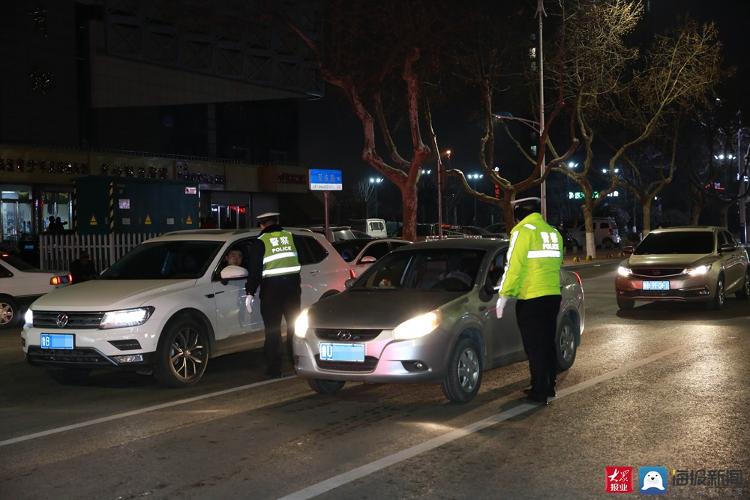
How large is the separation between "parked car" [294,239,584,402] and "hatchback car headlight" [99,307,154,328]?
69.0 inches

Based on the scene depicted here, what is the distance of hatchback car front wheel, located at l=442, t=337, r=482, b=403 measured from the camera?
7332 millimetres

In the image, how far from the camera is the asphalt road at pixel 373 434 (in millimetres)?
5301

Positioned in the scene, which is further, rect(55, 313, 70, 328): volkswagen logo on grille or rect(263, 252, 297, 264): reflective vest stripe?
rect(263, 252, 297, 264): reflective vest stripe

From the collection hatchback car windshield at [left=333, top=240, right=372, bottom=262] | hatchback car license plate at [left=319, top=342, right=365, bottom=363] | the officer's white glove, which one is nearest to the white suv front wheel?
hatchback car license plate at [left=319, top=342, right=365, bottom=363]

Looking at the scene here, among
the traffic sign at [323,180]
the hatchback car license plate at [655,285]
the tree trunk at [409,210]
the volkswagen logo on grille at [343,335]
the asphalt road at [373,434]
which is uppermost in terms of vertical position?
the traffic sign at [323,180]

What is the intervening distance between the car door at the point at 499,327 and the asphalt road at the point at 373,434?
36 cm

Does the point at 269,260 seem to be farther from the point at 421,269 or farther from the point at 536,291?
Answer: the point at 536,291

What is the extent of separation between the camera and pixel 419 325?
7215 millimetres

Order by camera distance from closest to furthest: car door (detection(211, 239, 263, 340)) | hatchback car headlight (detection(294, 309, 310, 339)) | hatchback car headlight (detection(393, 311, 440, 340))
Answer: hatchback car headlight (detection(393, 311, 440, 340)) → hatchback car headlight (detection(294, 309, 310, 339)) → car door (detection(211, 239, 263, 340))

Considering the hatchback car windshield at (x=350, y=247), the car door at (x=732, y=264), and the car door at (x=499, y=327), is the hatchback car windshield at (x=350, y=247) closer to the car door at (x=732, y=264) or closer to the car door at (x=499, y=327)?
the car door at (x=732, y=264)

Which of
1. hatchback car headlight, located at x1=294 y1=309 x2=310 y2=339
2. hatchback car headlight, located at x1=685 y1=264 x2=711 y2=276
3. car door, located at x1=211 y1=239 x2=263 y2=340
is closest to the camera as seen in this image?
hatchback car headlight, located at x1=294 y1=309 x2=310 y2=339

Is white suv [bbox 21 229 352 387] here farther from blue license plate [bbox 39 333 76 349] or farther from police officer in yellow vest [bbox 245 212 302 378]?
police officer in yellow vest [bbox 245 212 302 378]

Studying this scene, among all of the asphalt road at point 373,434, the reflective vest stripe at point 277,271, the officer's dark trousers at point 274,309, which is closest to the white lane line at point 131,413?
the asphalt road at point 373,434

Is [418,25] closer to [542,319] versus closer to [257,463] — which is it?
[542,319]
